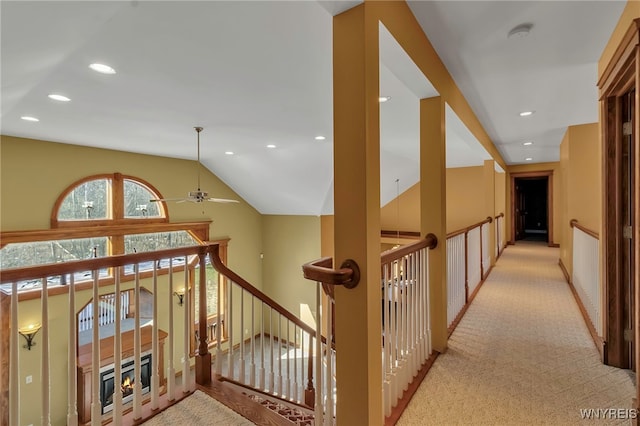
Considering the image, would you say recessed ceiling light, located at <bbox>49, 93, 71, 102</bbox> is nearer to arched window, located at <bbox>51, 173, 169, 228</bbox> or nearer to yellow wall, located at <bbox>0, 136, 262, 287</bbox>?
yellow wall, located at <bbox>0, 136, 262, 287</bbox>

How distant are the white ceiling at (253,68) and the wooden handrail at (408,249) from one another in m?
Result: 1.12

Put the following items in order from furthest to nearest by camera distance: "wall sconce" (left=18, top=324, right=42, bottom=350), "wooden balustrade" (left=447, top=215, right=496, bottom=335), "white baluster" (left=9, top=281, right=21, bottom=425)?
"wall sconce" (left=18, top=324, right=42, bottom=350) < "wooden balustrade" (left=447, top=215, right=496, bottom=335) < "white baluster" (left=9, top=281, right=21, bottom=425)

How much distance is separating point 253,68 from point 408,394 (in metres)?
2.58

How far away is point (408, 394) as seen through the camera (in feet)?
6.37

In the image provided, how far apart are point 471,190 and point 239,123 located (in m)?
6.32

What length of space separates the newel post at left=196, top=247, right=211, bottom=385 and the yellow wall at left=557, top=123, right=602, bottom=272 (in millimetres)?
4713

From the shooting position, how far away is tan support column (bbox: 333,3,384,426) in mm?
1387

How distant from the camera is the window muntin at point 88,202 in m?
5.18

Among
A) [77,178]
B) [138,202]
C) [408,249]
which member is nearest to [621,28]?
[408,249]

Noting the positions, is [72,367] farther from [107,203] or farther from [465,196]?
[465,196]

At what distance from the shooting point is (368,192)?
1394 millimetres

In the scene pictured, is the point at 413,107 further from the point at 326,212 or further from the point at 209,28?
the point at 326,212

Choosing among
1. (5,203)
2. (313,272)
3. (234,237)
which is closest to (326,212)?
(234,237)

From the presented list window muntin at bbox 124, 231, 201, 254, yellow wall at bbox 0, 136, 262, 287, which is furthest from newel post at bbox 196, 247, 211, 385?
yellow wall at bbox 0, 136, 262, 287
